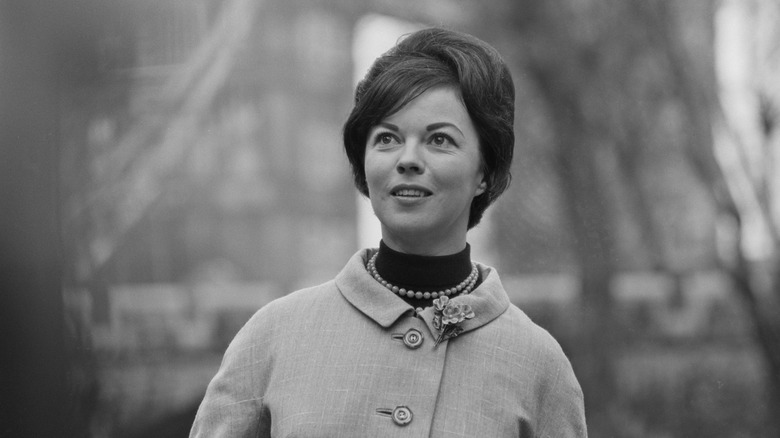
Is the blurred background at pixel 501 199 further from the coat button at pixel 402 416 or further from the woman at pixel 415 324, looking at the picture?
the coat button at pixel 402 416

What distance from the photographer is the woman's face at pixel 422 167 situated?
5.81 feet

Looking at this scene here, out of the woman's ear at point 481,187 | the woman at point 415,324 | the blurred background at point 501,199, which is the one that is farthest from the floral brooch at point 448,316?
the blurred background at point 501,199

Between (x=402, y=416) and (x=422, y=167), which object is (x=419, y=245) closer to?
(x=422, y=167)

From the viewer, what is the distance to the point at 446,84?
1824 millimetres

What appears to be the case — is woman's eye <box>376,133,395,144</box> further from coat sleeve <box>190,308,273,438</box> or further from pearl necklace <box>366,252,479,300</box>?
coat sleeve <box>190,308,273,438</box>

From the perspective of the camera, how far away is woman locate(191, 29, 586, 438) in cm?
173

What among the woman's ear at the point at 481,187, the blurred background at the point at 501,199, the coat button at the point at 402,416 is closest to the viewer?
the coat button at the point at 402,416

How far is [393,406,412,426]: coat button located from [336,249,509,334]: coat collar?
0.16 m

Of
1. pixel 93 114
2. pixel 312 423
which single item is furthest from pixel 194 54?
pixel 312 423

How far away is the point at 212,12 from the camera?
4.90 metres

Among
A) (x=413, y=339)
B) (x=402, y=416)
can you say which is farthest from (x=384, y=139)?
(x=402, y=416)

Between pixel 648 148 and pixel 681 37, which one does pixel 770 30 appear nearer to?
pixel 681 37

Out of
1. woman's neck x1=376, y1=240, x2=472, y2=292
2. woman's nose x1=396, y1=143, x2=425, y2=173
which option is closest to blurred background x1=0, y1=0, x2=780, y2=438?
woman's neck x1=376, y1=240, x2=472, y2=292

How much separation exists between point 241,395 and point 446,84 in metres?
0.71
